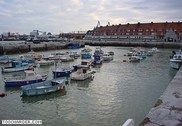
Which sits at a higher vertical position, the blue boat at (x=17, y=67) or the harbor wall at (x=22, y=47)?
the harbor wall at (x=22, y=47)

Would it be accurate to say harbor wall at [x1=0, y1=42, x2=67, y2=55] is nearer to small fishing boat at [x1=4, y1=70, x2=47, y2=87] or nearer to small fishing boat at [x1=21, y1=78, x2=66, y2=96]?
small fishing boat at [x1=4, y1=70, x2=47, y2=87]

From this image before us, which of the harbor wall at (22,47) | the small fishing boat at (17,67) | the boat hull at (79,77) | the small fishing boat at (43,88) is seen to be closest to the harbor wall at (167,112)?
the small fishing boat at (43,88)

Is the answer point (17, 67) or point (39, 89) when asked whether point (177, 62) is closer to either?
point (17, 67)

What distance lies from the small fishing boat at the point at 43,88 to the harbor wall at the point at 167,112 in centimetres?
1013

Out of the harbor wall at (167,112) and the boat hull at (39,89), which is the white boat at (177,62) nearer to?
the harbor wall at (167,112)

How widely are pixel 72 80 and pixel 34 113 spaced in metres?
12.3

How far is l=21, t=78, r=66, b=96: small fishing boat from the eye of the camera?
1016 inches

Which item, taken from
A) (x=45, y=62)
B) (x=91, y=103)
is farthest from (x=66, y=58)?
(x=91, y=103)

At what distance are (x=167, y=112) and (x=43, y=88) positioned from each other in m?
12.3

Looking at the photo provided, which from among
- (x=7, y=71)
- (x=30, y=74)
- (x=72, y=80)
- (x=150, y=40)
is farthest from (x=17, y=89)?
(x=150, y=40)

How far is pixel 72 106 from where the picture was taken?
75.5ft

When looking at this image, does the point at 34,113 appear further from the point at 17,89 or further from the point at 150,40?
the point at 150,40

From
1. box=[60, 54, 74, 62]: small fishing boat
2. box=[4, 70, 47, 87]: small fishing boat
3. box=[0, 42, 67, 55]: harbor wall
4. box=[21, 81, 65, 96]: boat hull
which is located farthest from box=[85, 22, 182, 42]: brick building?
box=[21, 81, 65, 96]: boat hull

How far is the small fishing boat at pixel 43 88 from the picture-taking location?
25812 mm
